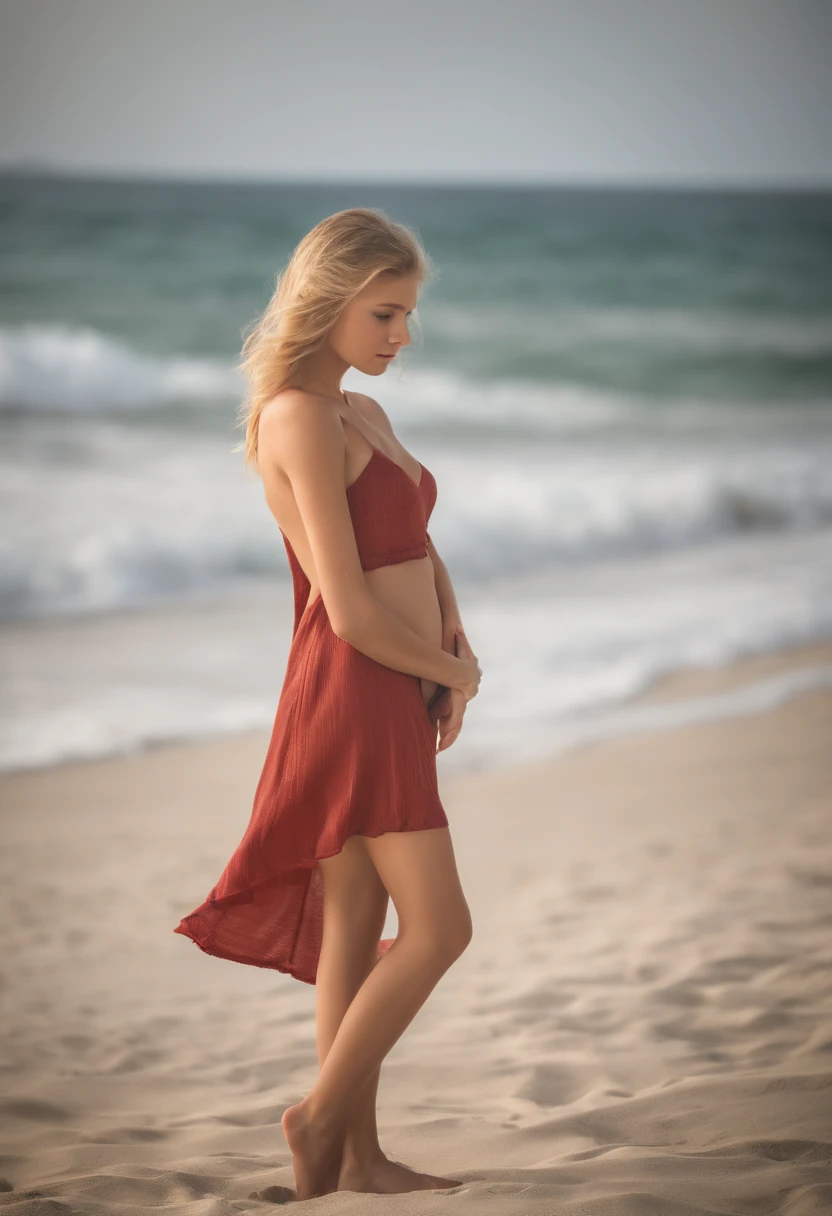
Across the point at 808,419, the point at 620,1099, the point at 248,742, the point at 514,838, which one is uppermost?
the point at 808,419

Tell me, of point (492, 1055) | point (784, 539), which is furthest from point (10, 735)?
point (784, 539)

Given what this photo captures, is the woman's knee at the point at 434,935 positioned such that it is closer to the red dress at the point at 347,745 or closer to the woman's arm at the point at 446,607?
the red dress at the point at 347,745

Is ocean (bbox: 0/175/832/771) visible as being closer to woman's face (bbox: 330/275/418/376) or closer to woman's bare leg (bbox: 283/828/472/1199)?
woman's face (bbox: 330/275/418/376)

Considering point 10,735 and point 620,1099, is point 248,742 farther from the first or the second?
point 620,1099

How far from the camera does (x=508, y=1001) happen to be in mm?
3037

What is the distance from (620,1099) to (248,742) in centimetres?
249

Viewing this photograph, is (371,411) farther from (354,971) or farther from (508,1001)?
(508,1001)

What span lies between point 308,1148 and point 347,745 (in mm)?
626

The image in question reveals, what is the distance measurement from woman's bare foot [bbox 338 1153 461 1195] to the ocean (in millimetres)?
1357

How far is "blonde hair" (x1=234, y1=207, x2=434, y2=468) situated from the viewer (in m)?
1.83

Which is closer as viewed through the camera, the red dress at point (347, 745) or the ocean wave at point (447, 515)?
the red dress at point (347, 745)

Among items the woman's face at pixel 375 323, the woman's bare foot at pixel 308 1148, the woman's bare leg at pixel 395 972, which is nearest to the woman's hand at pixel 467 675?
the woman's bare leg at pixel 395 972

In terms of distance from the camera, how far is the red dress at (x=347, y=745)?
185 centimetres

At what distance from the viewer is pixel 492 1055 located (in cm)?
277
